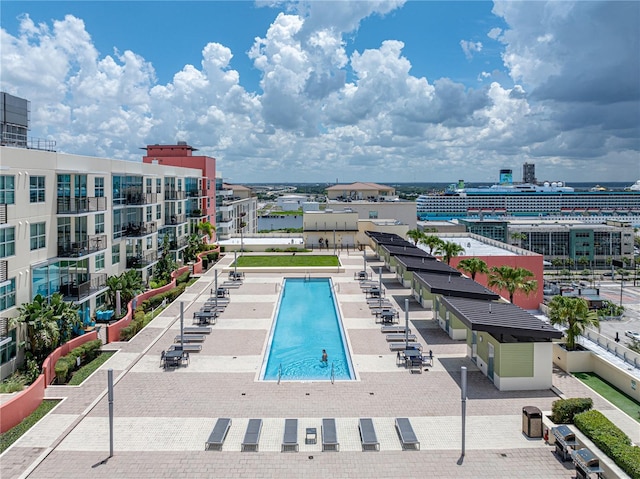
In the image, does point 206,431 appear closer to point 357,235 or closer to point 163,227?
point 163,227

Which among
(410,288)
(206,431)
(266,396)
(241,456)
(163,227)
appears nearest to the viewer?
(241,456)

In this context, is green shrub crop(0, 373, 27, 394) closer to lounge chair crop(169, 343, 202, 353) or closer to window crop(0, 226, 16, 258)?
window crop(0, 226, 16, 258)

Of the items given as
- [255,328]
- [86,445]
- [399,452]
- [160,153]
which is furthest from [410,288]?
[160,153]

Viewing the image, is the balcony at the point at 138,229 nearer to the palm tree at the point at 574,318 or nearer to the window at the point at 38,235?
the window at the point at 38,235

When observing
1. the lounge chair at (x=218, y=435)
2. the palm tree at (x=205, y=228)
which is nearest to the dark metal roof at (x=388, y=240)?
the palm tree at (x=205, y=228)

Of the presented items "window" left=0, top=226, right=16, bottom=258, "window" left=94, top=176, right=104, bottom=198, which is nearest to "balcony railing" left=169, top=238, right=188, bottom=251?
"window" left=94, top=176, right=104, bottom=198

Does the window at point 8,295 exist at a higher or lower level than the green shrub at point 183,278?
higher

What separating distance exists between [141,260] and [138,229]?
2.19 meters

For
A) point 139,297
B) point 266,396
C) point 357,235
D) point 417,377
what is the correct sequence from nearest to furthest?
point 266,396 < point 417,377 < point 139,297 < point 357,235

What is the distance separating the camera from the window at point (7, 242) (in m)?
18.8

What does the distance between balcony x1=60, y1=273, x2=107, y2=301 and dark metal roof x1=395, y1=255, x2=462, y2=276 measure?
17770mm

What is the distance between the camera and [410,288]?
34.3m

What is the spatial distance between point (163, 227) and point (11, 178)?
1987 centimetres

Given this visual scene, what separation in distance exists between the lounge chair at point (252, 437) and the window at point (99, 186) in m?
18.7
